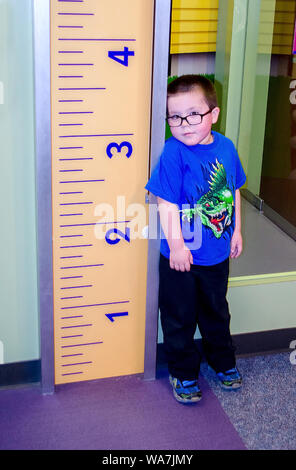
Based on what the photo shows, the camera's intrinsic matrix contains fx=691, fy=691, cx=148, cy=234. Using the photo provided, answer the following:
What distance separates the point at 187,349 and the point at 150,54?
1089 mm

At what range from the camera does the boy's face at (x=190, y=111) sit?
230 centimetres

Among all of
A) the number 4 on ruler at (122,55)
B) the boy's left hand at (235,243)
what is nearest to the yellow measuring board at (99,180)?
the number 4 on ruler at (122,55)

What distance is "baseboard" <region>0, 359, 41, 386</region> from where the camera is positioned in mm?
2639

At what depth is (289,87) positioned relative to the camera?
3061 millimetres

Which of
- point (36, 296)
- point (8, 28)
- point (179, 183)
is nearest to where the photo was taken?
point (8, 28)

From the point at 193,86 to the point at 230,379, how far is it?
44.8 inches

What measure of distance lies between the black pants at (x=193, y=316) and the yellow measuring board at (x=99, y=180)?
0.12 m

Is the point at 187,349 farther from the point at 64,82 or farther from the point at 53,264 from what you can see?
the point at 64,82

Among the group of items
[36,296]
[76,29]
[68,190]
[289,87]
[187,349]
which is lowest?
[187,349]

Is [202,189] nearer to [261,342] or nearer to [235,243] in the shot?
[235,243]

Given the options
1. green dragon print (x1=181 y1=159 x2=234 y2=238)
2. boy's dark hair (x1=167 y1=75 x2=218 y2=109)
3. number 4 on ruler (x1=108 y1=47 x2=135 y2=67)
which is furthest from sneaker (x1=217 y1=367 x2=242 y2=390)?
number 4 on ruler (x1=108 y1=47 x2=135 y2=67)

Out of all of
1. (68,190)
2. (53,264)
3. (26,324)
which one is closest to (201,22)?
(68,190)

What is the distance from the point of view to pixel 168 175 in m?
2.34

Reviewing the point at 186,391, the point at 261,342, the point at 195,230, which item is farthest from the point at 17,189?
the point at 261,342
